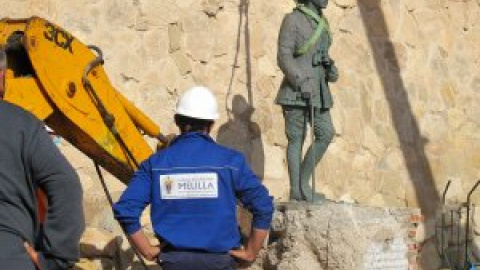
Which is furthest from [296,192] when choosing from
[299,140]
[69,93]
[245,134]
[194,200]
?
[194,200]

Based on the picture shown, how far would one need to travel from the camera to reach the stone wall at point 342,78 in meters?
7.94

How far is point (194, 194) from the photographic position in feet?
13.0

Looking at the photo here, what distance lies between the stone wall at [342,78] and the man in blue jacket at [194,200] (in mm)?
3395

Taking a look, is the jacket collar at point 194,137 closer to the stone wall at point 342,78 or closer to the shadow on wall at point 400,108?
the stone wall at point 342,78

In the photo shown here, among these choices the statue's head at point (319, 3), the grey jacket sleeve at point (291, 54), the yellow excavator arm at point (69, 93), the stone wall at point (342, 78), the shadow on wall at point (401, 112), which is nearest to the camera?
the yellow excavator arm at point (69, 93)

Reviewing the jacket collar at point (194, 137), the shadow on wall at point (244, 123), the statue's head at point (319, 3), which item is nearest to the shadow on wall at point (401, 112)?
the shadow on wall at point (244, 123)

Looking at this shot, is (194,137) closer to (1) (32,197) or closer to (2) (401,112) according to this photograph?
(1) (32,197)

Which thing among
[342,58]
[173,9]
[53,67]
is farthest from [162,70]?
[53,67]

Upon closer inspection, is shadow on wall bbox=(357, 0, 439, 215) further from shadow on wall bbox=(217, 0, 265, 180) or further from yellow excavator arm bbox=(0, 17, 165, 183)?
yellow excavator arm bbox=(0, 17, 165, 183)

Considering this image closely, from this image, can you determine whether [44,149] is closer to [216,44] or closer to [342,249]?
[342,249]

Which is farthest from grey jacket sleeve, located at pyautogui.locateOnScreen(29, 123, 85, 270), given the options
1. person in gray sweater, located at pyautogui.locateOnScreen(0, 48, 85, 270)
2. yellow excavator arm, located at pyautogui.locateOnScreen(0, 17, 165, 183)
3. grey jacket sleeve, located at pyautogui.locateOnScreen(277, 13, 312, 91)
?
grey jacket sleeve, located at pyautogui.locateOnScreen(277, 13, 312, 91)

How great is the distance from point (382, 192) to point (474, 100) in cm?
159

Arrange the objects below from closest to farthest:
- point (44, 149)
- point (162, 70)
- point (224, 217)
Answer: point (44, 149) → point (224, 217) → point (162, 70)

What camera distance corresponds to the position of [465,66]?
10.6 meters
